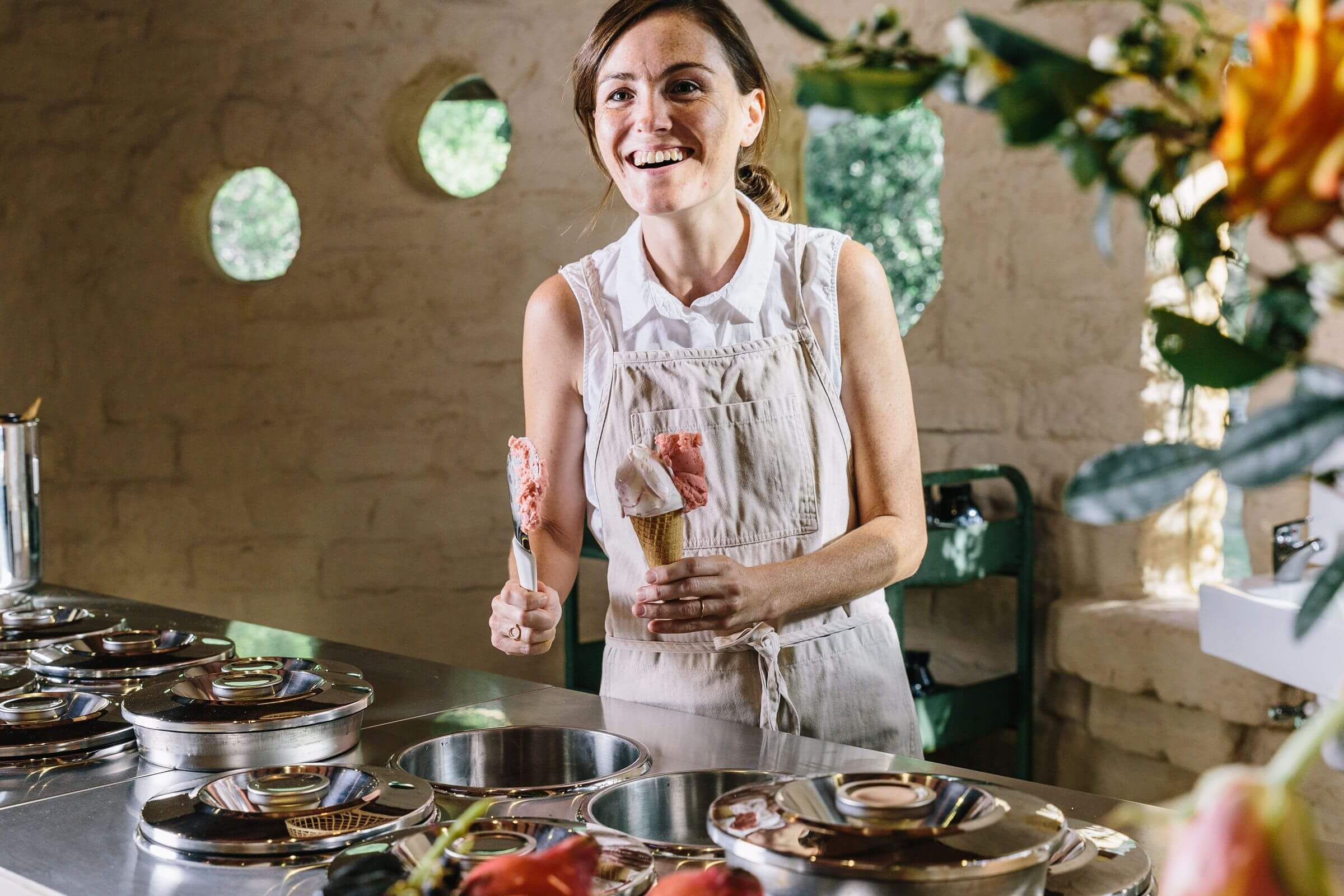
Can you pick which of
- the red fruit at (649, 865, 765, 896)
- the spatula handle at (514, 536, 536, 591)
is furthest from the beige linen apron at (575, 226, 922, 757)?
the red fruit at (649, 865, 765, 896)

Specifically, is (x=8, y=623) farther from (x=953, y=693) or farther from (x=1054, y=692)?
(x=1054, y=692)

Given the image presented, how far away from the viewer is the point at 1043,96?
0.46 metres

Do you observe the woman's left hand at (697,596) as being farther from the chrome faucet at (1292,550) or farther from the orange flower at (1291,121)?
the chrome faucet at (1292,550)

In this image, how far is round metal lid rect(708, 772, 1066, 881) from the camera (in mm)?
847

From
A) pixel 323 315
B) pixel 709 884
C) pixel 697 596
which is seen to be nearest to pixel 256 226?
pixel 323 315

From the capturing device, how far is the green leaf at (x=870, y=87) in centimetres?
51

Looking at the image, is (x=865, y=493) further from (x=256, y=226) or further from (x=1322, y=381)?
(x=256, y=226)

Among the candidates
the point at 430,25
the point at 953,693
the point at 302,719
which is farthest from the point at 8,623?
the point at 430,25

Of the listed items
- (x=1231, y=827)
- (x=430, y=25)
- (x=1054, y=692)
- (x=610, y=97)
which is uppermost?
(x=430, y=25)

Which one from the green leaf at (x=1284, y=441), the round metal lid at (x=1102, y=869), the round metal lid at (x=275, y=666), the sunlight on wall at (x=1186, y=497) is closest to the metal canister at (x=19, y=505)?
the round metal lid at (x=275, y=666)

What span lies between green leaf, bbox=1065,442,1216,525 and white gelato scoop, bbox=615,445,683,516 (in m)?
1.16

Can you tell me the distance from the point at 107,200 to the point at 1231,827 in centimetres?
452

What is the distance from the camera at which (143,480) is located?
4410 mm

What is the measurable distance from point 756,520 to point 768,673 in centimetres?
25
